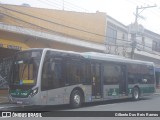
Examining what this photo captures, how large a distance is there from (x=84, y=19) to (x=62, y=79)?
16.7 metres

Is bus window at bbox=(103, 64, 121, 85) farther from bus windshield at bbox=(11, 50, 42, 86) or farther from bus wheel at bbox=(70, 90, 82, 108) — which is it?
bus windshield at bbox=(11, 50, 42, 86)

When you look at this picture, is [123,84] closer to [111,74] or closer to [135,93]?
[111,74]

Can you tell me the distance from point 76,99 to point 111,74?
442 centimetres

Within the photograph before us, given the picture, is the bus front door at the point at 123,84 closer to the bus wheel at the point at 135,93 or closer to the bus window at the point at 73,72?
the bus wheel at the point at 135,93

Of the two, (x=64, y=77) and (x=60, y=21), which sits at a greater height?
(x=60, y=21)

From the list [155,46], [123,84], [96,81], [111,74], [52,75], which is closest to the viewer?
[52,75]

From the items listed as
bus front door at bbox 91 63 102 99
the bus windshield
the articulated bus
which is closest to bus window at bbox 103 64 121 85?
the articulated bus

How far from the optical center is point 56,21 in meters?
30.6

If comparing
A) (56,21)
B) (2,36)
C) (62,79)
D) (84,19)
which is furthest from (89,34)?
(62,79)

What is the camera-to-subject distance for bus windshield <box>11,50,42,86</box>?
17000 millimetres

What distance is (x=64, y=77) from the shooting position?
18.4 m

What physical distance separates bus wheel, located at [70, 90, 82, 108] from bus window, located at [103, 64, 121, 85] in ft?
9.65

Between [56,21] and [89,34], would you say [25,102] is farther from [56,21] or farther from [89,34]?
[89,34]

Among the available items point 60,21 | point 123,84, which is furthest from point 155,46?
point 123,84
